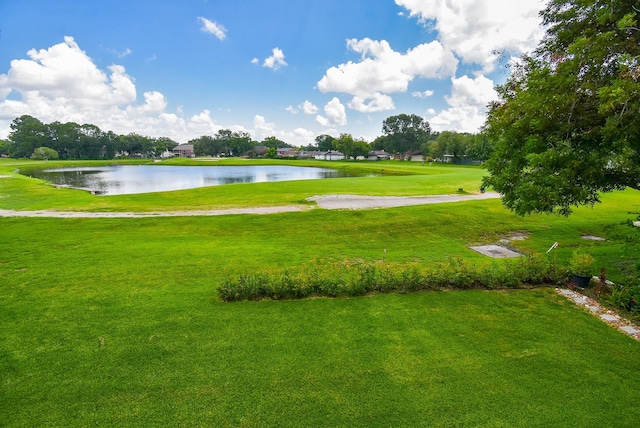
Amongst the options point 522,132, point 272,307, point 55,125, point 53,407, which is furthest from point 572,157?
point 55,125

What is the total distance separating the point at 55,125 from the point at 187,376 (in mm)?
173205

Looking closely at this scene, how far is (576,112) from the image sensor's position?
910 centimetres

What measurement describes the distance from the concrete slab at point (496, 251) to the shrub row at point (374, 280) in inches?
126

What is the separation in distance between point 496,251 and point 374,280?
8.24 metres

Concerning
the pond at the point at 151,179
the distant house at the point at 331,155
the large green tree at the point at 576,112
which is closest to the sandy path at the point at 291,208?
the large green tree at the point at 576,112

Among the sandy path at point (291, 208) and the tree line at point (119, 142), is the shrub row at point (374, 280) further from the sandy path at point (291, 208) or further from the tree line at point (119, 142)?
the tree line at point (119, 142)

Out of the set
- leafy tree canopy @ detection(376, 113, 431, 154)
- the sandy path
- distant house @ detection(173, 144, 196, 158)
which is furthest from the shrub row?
distant house @ detection(173, 144, 196, 158)

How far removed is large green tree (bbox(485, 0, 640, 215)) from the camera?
25.5 feet

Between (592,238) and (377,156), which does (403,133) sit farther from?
(592,238)

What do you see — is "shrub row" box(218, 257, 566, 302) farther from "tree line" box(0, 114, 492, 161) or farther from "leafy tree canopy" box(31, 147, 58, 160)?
"leafy tree canopy" box(31, 147, 58, 160)

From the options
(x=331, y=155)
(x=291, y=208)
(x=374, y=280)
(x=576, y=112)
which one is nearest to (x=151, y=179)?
(x=291, y=208)

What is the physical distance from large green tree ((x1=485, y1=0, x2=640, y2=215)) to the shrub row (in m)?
2.02

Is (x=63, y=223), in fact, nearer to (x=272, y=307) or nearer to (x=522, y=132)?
(x=272, y=307)

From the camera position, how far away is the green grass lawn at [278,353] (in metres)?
5.06
